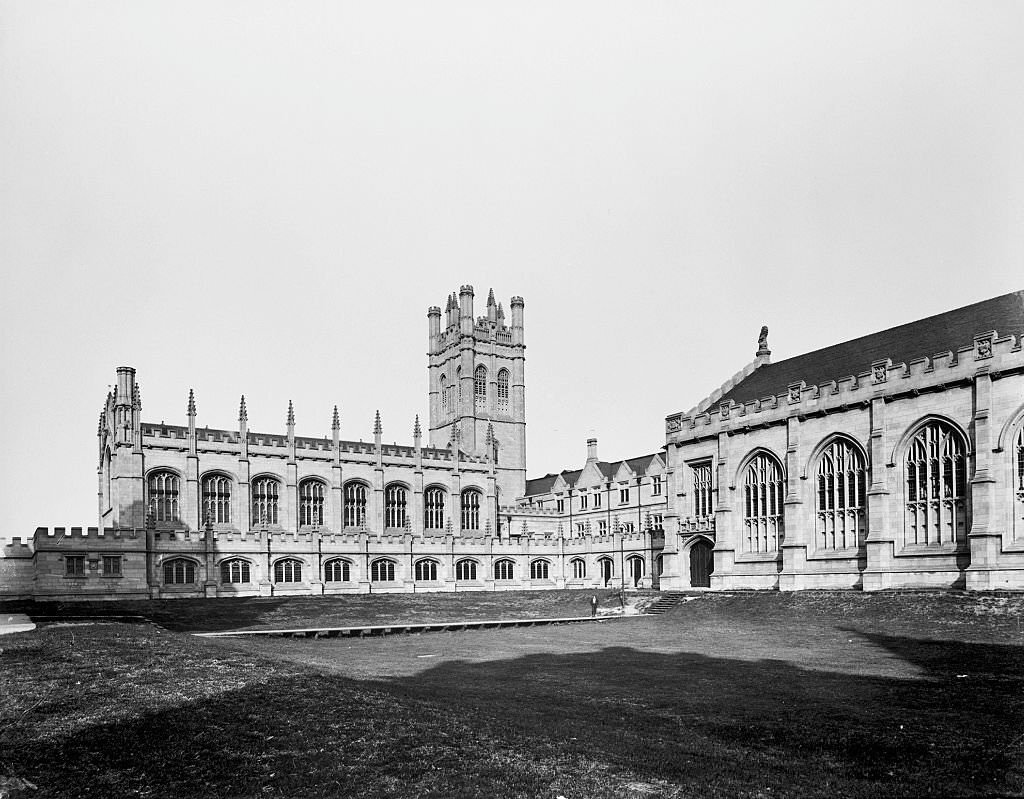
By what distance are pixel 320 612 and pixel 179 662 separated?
24.2 meters

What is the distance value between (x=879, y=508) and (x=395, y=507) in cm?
4306

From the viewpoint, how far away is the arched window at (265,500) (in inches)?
2542

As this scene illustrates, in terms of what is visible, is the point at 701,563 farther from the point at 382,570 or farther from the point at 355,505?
the point at 355,505

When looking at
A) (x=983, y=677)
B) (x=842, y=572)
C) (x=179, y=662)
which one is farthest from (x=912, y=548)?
(x=179, y=662)

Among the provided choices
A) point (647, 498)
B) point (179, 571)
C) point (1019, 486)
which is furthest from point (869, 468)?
point (179, 571)

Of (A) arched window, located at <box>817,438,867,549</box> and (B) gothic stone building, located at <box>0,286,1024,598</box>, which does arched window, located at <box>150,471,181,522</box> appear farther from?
(A) arched window, located at <box>817,438,867,549</box>

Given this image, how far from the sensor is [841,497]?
40.3m

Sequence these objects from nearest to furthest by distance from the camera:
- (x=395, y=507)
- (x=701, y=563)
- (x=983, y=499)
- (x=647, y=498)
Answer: (x=983, y=499)
(x=701, y=563)
(x=647, y=498)
(x=395, y=507)

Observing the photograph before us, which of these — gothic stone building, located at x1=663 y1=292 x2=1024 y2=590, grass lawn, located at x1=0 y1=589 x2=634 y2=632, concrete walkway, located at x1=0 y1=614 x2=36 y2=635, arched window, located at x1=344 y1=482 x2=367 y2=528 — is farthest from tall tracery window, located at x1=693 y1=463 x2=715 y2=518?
concrete walkway, located at x1=0 y1=614 x2=36 y2=635

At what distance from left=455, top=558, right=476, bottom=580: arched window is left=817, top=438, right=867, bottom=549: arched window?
28357 mm

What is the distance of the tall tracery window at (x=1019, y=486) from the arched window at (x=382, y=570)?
39102mm

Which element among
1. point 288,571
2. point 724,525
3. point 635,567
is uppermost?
point 724,525

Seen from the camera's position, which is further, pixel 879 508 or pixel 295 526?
pixel 295 526

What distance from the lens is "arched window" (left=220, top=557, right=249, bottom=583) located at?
52.9 meters
